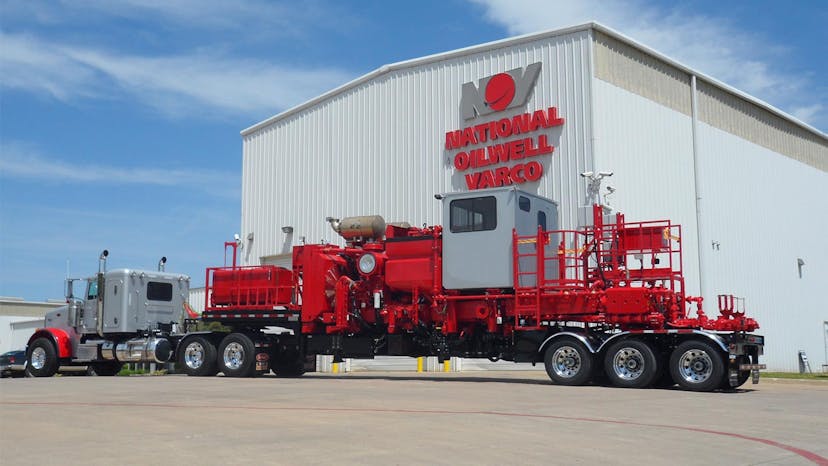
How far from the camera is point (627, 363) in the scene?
711 inches

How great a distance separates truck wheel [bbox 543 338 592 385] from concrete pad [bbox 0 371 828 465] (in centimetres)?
192

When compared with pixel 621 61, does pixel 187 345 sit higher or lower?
lower

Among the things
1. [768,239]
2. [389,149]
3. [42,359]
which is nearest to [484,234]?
[42,359]

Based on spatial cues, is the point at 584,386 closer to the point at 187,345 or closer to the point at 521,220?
the point at 521,220

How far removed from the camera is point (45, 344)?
2588 centimetres

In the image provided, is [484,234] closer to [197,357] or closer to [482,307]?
[482,307]

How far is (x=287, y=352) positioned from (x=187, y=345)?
2737 millimetres

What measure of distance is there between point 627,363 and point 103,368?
1687 cm

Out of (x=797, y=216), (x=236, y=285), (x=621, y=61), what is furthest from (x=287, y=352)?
(x=797, y=216)

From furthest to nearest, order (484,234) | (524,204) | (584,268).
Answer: (524,204), (484,234), (584,268)

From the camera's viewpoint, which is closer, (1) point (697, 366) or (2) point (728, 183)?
(1) point (697, 366)

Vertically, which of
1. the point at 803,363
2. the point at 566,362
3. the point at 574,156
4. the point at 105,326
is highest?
the point at 574,156

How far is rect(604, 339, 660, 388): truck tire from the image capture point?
17.7 metres

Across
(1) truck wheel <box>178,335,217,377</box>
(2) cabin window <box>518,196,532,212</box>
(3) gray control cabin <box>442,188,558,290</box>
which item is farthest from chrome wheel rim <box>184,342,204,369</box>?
(2) cabin window <box>518,196,532,212</box>
